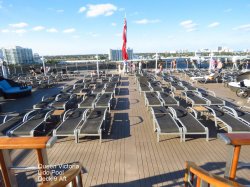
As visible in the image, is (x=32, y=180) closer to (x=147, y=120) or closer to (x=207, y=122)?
(x=147, y=120)

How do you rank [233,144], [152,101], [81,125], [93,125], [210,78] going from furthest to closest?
[210,78] < [152,101] < [81,125] < [93,125] < [233,144]

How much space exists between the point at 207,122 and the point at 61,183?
5.32m

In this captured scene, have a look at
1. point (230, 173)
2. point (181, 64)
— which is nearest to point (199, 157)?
point (230, 173)

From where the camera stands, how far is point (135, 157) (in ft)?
13.1

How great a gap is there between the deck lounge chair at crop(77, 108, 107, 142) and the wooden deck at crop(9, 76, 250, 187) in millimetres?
270

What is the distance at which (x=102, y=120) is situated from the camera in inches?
206

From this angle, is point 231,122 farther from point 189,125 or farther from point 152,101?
point 152,101

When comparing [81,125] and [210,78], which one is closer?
[81,125]

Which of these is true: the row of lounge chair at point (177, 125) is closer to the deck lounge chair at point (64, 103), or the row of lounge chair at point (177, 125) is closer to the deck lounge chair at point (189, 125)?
the deck lounge chair at point (189, 125)

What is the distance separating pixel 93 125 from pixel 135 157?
1502 mm

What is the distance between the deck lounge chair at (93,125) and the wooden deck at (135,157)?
10.6 inches

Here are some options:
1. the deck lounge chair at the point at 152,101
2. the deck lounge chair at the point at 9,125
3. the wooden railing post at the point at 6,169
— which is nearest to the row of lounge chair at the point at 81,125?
the deck lounge chair at the point at 9,125

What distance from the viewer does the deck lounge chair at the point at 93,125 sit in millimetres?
4652

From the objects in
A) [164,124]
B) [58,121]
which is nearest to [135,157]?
[164,124]
